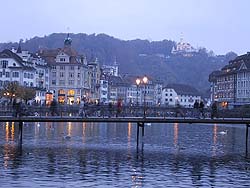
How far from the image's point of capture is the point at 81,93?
172 metres

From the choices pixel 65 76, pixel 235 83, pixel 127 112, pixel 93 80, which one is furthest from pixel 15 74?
pixel 127 112

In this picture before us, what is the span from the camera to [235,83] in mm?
167625

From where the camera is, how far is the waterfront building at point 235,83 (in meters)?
162

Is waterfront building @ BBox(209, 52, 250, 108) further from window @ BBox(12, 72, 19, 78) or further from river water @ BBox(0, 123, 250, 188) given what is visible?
river water @ BBox(0, 123, 250, 188)

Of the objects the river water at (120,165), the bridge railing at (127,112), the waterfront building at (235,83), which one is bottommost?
the river water at (120,165)

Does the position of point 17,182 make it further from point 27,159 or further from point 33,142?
point 33,142

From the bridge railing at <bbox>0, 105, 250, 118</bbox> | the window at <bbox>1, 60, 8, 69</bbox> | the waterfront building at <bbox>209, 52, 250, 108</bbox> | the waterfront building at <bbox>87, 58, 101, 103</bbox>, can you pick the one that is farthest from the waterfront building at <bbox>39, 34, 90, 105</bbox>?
the bridge railing at <bbox>0, 105, 250, 118</bbox>

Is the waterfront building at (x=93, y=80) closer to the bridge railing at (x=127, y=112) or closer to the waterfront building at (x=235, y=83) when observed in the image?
the waterfront building at (x=235, y=83)

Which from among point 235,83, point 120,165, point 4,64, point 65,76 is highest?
point 4,64

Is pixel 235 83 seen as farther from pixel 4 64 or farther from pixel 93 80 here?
pixel 4 64

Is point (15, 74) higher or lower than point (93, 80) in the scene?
lower

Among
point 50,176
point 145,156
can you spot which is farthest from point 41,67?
point 50,176

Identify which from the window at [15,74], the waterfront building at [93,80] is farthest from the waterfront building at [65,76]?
the window at [15,74]

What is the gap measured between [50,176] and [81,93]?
138897mm
